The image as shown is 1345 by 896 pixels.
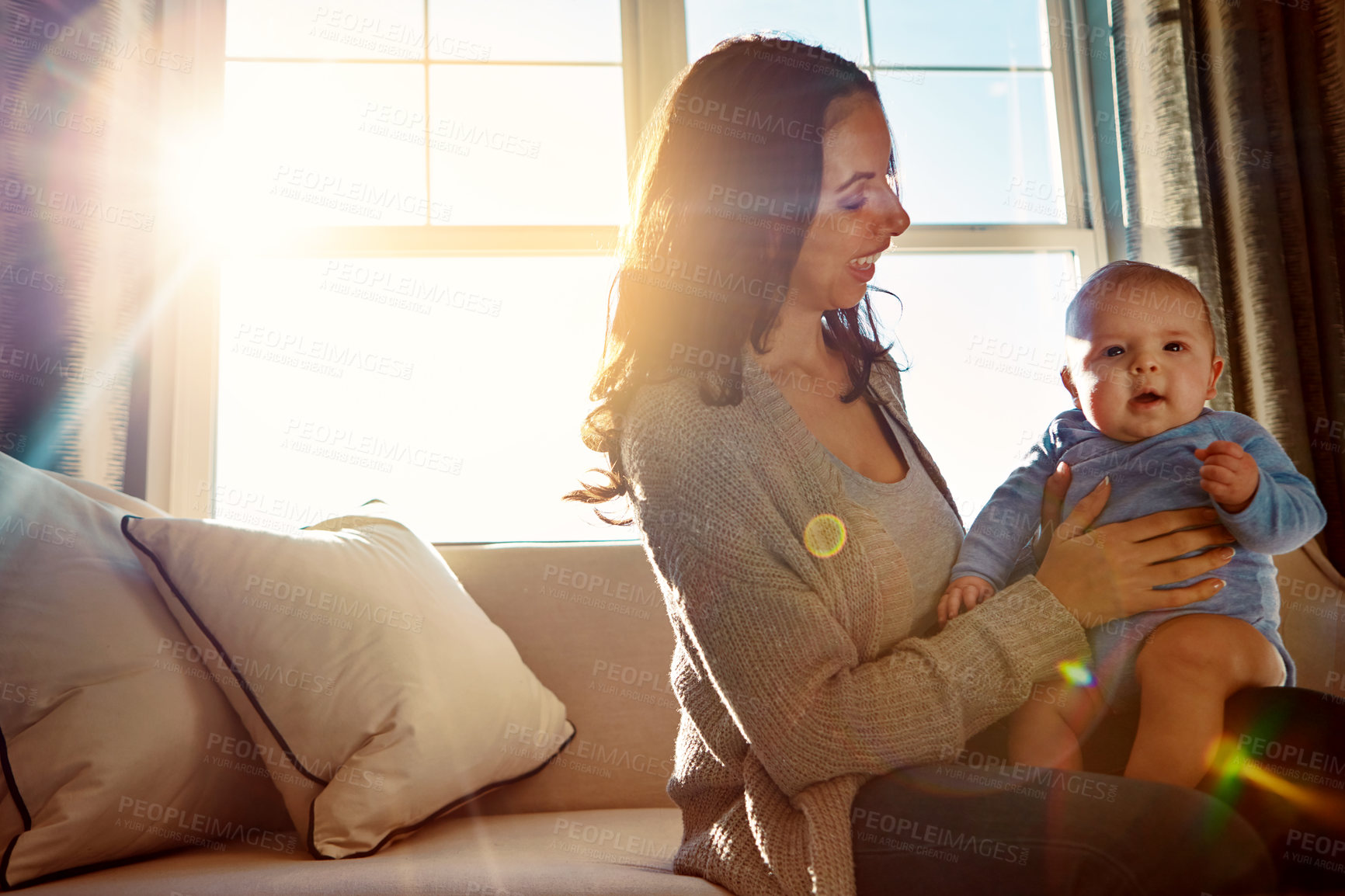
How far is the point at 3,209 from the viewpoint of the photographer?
1753 millimetres

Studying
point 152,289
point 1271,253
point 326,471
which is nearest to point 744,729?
point 326,471

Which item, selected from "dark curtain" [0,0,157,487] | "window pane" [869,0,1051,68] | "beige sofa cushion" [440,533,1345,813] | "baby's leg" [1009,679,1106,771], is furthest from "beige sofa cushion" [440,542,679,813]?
"window pane" [869,0,1051,68]

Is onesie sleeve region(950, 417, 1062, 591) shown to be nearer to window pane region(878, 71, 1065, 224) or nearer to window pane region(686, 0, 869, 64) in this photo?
window pane region(878, 71, 1065, 224)

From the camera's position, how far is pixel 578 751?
1.56 m

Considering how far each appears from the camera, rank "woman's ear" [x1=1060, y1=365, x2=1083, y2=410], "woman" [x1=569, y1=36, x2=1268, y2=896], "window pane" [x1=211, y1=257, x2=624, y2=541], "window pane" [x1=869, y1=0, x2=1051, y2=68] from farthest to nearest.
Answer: "window pane" [x1=869, y1=0, x2=1051, y2=68] → "window pane" [x1=211, y1=257, x2=624, y2=541] → "woman's ear" [x1=1060, y1=365, x2=1083, y2=410] → "woman" [x1=569, y1=36, x2=1268, y2=896]

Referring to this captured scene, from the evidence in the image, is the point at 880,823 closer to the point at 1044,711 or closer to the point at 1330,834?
the point at 1044,711

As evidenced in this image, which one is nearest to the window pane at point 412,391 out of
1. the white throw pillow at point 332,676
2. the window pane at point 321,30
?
the window pane at point 321,30

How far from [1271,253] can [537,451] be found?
1.74m

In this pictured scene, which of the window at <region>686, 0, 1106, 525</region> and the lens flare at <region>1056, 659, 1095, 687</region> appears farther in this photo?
the window at <region>686, 0, 1106, 525</region>

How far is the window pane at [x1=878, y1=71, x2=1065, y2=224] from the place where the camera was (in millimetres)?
2340

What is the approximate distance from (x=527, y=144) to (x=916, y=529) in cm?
153

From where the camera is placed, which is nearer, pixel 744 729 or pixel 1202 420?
pixel 744 729

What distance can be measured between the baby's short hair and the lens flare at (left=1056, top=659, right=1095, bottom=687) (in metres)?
0.45

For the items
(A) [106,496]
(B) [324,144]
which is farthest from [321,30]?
(A) [106,496]
